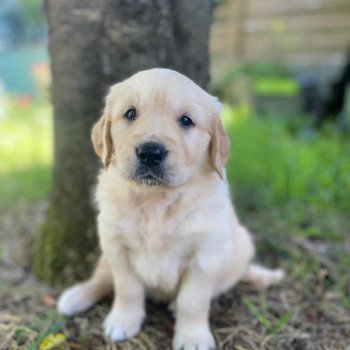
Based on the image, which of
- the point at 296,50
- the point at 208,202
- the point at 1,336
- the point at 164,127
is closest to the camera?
the point at 164,127

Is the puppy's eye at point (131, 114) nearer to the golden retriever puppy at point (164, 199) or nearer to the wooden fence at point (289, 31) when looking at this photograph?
the golden retriever puppy at point (164, 199)

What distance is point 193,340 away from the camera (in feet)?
7.25

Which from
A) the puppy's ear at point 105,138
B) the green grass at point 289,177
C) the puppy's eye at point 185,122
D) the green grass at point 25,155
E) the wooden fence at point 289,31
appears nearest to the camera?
the puppy's eye at point 185,122

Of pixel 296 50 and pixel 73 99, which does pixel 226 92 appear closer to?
pixel 296 50

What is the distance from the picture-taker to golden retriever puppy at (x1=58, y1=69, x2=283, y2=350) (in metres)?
1.95

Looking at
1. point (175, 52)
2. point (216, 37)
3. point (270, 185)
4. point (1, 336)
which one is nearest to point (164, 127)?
point (175, 52)

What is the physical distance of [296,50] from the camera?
9.11m

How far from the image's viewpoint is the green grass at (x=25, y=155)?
4.43 metres

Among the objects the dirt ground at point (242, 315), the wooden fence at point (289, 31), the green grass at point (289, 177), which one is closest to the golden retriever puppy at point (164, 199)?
the dirt ground at point (242, 315)

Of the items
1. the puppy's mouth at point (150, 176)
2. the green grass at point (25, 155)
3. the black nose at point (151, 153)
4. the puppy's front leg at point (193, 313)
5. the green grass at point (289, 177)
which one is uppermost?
the black nose at point (151, 153)

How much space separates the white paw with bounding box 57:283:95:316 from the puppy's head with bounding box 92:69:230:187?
0.85m

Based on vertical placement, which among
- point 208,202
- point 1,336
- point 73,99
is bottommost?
point 1,336

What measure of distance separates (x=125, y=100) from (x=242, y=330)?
136cm

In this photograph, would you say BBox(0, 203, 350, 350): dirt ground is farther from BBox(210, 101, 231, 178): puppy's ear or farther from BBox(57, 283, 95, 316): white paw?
BBox(210, 101, 231, 178): puppy's ear
